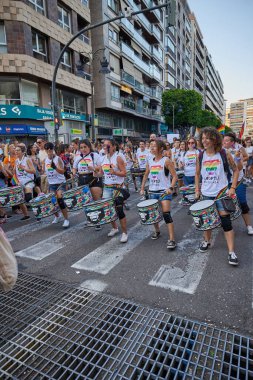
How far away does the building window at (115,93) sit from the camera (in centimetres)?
2984

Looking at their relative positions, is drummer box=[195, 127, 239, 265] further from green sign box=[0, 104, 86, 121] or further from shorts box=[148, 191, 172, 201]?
green sign box=[0, 104, 86, 121]

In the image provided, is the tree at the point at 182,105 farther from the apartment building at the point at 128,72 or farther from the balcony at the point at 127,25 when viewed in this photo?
the balcony at the point at 127,25

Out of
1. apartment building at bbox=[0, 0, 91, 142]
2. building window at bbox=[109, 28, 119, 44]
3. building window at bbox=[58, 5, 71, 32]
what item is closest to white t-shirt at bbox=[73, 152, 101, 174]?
apartment building at bbox=[0, 0, 91, 142]

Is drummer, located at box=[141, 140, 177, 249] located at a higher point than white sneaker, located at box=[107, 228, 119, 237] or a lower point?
higher

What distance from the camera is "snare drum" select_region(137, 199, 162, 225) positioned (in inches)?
182

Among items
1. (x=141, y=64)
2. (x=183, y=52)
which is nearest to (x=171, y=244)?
(x=141, y=64)

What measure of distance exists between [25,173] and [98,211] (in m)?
3.76

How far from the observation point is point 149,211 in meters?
4.64

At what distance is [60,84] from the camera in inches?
816

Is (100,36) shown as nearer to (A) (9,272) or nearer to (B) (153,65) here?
(B) (153,65)

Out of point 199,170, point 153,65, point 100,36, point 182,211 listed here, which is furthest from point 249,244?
point 153,65

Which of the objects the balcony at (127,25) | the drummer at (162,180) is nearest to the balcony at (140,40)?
the balcony at (127,25)

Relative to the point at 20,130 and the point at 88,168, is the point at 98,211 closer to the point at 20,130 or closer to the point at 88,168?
the point at 88,168

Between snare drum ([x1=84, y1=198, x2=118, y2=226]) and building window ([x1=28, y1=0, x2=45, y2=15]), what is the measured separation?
1976 centimetres
